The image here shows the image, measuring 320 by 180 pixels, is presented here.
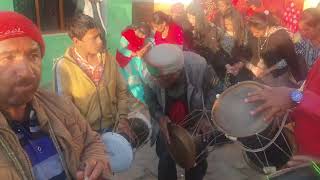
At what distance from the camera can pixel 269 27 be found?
5750 mm

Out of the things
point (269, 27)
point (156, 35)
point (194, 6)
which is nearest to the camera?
point (269, 27)

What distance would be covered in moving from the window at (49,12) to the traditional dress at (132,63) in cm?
156

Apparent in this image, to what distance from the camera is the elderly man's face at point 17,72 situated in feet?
5.22

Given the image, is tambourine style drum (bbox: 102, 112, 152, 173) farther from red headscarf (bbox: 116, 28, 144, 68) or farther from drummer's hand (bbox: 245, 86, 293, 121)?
red headscarf (bbox: 116, 28, 144, 68)

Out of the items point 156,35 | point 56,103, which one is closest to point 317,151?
point 56,103

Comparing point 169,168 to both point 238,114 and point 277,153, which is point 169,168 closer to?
point 277,153

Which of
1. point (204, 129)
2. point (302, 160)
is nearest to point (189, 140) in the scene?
point (204, 129)

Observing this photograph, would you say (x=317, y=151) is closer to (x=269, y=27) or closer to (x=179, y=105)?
(x=179, y=105)

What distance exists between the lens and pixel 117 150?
3.36 m

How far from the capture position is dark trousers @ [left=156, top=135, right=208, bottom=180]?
3965 mm

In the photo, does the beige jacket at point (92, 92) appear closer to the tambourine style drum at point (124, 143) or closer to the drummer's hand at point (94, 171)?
the tambourine style drum at point (124, 143)

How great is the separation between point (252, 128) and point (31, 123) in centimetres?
166

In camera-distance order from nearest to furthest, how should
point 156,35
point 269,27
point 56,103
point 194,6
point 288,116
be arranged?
point 56,103
point 288,116
point 269,27
point 156,35
point 194,6

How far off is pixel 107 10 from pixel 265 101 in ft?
20.2
